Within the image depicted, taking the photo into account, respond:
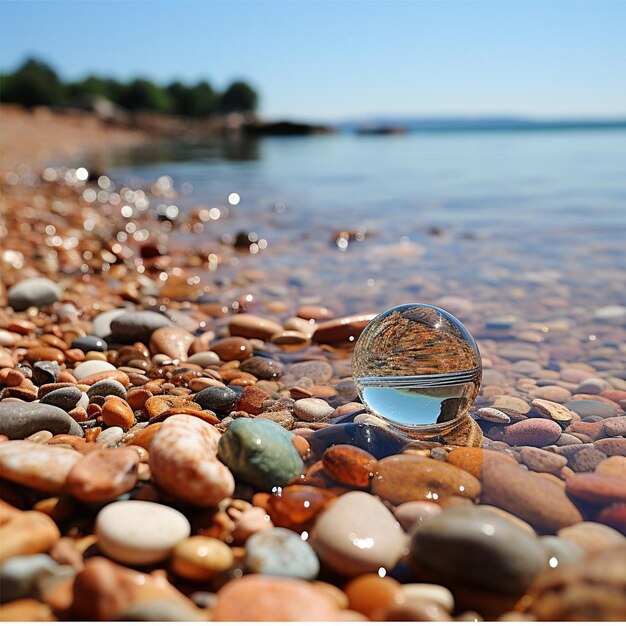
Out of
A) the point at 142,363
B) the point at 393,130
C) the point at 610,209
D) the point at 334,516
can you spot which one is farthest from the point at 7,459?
the point at 393,130

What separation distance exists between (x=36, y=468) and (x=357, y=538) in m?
1.03

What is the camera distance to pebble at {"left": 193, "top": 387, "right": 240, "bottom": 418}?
275 centimetres

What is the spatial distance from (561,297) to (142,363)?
11.3 feet

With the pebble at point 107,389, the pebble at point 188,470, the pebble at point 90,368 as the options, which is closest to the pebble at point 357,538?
the pebble at point 188,470

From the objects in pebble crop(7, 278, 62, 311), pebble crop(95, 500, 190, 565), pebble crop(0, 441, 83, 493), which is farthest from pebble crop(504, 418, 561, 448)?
pebble crop(7, 278, 62, 311)

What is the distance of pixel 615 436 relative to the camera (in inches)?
102

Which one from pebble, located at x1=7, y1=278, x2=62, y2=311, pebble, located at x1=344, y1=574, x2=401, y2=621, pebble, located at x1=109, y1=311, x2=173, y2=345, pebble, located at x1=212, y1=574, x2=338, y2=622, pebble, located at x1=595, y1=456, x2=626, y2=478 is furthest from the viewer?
pebble, located at x1=7, y1=278, x2=62, y2=311

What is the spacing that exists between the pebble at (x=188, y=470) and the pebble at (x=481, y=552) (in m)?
0.63

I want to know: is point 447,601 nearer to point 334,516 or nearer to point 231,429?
point 334,516

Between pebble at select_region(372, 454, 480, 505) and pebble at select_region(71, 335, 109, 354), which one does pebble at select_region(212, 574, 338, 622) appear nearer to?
pebble at select_region(372, 454, 480, 505)

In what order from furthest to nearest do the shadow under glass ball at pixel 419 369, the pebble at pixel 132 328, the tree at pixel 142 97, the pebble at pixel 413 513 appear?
1. the tree at pixel 142 97
2. the pebble at pixel 132 328
3. the shadow under glass ball at pixel 419 369
4. the pebble at pixel 413 513

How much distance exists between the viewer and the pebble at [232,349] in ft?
11.5

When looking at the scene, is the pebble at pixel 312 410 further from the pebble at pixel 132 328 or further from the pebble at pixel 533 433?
the pebble at pixel 132 328

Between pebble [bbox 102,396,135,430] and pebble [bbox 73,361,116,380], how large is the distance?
52cm
